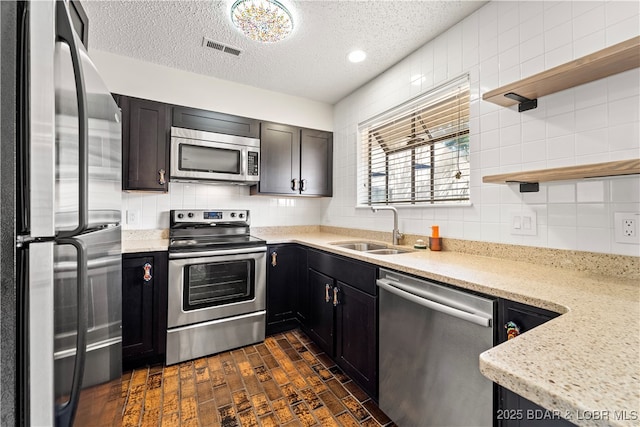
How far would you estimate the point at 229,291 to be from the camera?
230 centimetres

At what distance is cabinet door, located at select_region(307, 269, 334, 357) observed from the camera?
6.81ft

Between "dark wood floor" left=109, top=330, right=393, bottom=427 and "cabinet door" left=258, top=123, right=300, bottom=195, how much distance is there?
157 cm

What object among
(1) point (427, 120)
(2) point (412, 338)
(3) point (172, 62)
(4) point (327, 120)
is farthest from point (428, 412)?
(3) point (172, 62)

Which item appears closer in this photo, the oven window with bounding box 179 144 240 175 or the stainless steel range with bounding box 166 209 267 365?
A: the stainless steel range with bounding box 166 209 267 365

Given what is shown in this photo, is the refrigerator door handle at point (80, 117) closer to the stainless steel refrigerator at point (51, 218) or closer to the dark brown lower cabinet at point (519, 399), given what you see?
the stainless steel refrigerator at point (51, 218)

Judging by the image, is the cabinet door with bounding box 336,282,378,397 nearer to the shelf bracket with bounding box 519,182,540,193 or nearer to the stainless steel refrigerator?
the shelf bracket with bounding box 519,182,540,193

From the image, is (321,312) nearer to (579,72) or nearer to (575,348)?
(575,348)

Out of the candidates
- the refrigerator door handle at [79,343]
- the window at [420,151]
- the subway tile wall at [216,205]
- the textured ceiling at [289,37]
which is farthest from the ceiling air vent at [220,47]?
the refrigerator door handle at [79,343]

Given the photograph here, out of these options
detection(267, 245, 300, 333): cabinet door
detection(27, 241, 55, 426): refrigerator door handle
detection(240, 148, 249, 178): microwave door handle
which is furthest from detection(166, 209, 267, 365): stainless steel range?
detection(27, 241, 55, 426): refrigerator door handle

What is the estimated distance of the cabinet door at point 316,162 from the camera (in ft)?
10.1

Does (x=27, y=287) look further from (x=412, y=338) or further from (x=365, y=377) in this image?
(x=365, y=377)

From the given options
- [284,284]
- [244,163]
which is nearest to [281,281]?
[284,284]

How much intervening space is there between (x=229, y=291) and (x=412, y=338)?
154 centimetres

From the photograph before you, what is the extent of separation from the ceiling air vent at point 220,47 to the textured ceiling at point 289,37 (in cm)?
4
